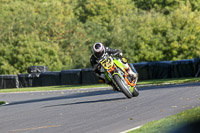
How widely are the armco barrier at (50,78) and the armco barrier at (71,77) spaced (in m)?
0.49

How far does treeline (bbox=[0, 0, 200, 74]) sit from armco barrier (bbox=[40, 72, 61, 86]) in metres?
14.9

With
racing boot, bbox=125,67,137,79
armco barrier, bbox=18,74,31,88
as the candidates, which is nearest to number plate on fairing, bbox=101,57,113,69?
racing boot, bbox=125,67,137,79

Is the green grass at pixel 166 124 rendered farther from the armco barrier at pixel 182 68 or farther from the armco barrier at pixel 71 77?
the armco barrier at pixel 71 77

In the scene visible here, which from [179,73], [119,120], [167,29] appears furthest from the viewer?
[167,29]

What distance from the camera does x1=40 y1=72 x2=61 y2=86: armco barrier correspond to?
35.7 meters

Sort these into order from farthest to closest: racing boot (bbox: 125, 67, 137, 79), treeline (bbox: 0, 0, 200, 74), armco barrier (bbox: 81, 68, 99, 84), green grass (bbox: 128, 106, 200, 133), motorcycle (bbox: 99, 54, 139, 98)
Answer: treeline (bbox: 0, 0, 200, 74)
armco barrier (bbox: 81, 68, 99, 84)
racing boot (bbox: 125, 67, 137, 79)
motorcycle (bbox: 99, 54, 139, 98)
green grass (bbox: 128, 106, 200, 133)

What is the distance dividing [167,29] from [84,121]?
42.9 m

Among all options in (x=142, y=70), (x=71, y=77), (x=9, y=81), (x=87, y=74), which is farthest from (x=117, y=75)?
(x=9, y=81)

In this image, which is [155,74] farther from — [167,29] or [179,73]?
[167,29]

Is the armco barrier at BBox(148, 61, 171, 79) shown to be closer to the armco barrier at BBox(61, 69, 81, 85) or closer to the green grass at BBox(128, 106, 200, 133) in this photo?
the armco barrier at BBox(61, 69, 81, 85)

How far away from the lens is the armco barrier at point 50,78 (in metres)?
35.7

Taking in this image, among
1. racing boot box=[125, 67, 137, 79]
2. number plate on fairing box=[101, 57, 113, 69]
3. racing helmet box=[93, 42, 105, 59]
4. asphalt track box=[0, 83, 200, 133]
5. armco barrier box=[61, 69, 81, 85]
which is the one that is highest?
racing helmet box=[93, 42, 105, 59]

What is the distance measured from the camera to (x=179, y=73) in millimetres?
28906

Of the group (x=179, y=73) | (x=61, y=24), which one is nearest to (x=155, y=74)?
(x=179, y=73)
